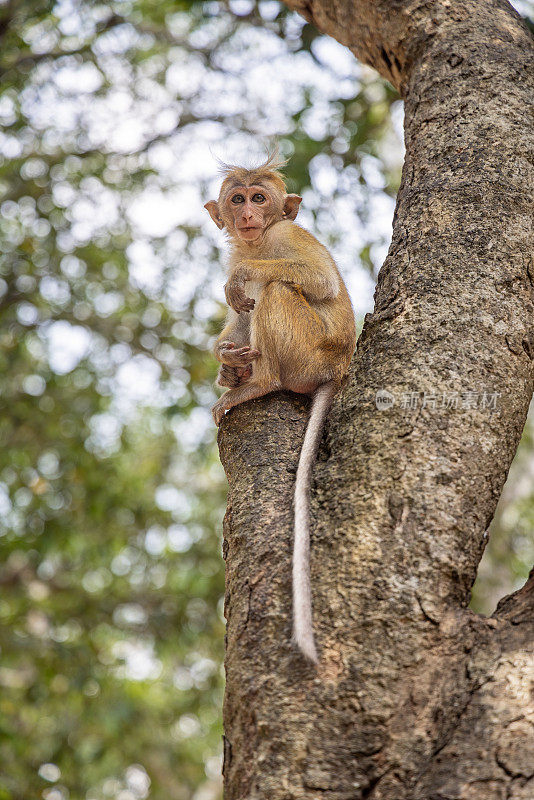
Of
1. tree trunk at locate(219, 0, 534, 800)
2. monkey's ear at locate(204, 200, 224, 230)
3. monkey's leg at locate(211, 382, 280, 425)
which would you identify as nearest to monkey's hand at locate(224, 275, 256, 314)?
monkey's leg at locate(211, 382, 280, 425)

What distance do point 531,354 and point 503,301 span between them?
21 centimetres

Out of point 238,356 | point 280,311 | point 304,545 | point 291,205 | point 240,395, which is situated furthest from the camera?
point 291,205

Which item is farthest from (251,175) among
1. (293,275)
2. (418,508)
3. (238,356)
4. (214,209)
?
(418,508)

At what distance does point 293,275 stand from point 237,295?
365mm

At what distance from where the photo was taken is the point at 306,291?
439cm

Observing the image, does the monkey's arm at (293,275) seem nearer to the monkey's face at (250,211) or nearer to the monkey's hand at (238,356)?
the monkey's hand at (238,356)

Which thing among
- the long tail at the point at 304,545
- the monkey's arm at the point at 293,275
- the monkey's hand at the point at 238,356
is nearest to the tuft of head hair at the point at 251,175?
the monkey's arm at the point at 293,275

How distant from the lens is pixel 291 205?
512 cm

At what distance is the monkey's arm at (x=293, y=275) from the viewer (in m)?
4.30

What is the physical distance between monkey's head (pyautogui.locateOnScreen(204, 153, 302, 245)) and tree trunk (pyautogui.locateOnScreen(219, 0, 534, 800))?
4.98 ft

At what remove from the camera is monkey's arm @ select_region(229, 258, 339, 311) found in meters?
4.30

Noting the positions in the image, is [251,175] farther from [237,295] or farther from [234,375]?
A: [234,375]

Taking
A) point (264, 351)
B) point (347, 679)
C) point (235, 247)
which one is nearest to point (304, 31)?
point (235, 247)

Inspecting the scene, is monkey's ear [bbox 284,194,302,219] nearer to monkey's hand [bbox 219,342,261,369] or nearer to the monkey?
the monkey
